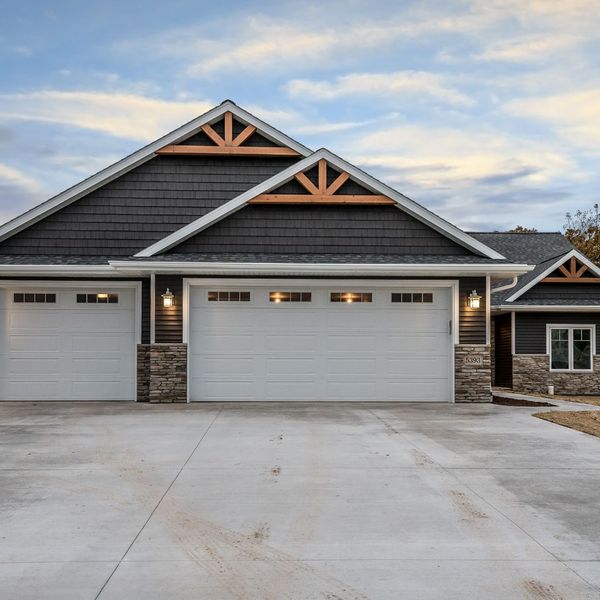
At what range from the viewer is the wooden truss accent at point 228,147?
15.5 metres

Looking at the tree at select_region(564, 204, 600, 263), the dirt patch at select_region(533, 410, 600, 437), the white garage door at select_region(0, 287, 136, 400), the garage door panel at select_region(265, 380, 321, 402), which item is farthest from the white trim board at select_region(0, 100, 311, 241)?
the tree at select_region(564, 204, 600, 263)

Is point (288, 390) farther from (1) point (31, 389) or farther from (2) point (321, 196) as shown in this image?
(1) point (31, 389)

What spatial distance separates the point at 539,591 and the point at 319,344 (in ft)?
33.6

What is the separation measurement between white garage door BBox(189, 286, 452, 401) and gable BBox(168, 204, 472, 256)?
97cm

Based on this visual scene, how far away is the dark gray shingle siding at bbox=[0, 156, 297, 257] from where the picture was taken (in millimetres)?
15078

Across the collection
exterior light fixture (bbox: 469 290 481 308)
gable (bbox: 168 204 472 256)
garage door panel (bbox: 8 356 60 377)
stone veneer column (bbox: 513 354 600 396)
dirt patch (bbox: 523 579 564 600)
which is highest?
gable (bbox: 168 204 472 256)

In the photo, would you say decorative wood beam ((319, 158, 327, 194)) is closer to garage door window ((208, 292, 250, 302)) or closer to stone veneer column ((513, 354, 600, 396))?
garage door window ((208, 292, 250, 302))

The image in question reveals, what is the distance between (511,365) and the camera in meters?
21.5

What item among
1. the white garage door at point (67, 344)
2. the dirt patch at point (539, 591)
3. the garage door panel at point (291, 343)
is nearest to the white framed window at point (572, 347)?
the garage door panel at point (291, 343)

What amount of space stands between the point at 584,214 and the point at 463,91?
28709mm

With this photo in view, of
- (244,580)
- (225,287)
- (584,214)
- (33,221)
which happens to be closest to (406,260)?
(225,287)

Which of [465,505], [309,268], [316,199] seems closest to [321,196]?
[316,199]

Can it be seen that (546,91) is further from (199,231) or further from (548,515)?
(548,515)

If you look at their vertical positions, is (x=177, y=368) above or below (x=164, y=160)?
below
